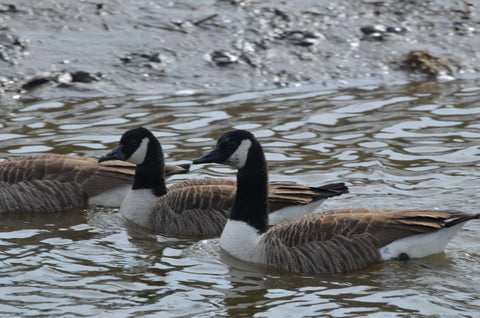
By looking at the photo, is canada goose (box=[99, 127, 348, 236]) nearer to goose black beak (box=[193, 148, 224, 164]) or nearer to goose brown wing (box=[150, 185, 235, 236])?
goose brown wing (box=[150, 185, 235, 236])

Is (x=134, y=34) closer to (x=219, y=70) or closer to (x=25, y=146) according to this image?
(x=219, y=70)

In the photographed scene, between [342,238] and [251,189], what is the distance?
121 centimetres

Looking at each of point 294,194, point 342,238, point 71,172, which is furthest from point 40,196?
point 342,238

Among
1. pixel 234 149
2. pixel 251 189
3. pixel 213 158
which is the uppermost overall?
pixel 234 149

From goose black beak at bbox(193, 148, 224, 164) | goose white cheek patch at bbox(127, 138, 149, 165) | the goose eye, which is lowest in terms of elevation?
goose white cheek patch at bbox(127, 138, 149, 165)

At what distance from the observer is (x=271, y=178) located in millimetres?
11914

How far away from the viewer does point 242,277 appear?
9.05m

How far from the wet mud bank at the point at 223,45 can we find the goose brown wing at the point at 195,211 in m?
5.40

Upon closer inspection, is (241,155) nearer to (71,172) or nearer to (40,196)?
(71,172)

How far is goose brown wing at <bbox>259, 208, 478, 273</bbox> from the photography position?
9.00m

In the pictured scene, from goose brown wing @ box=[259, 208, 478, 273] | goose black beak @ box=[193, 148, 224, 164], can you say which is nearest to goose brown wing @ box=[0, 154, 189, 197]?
goose black beak @ box=[193, 148, 224, 164]

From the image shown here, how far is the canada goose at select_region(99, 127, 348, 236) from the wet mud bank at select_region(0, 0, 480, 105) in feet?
16.0

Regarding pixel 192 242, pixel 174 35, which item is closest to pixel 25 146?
pixel 192 242

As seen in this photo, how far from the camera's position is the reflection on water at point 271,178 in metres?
8.27
